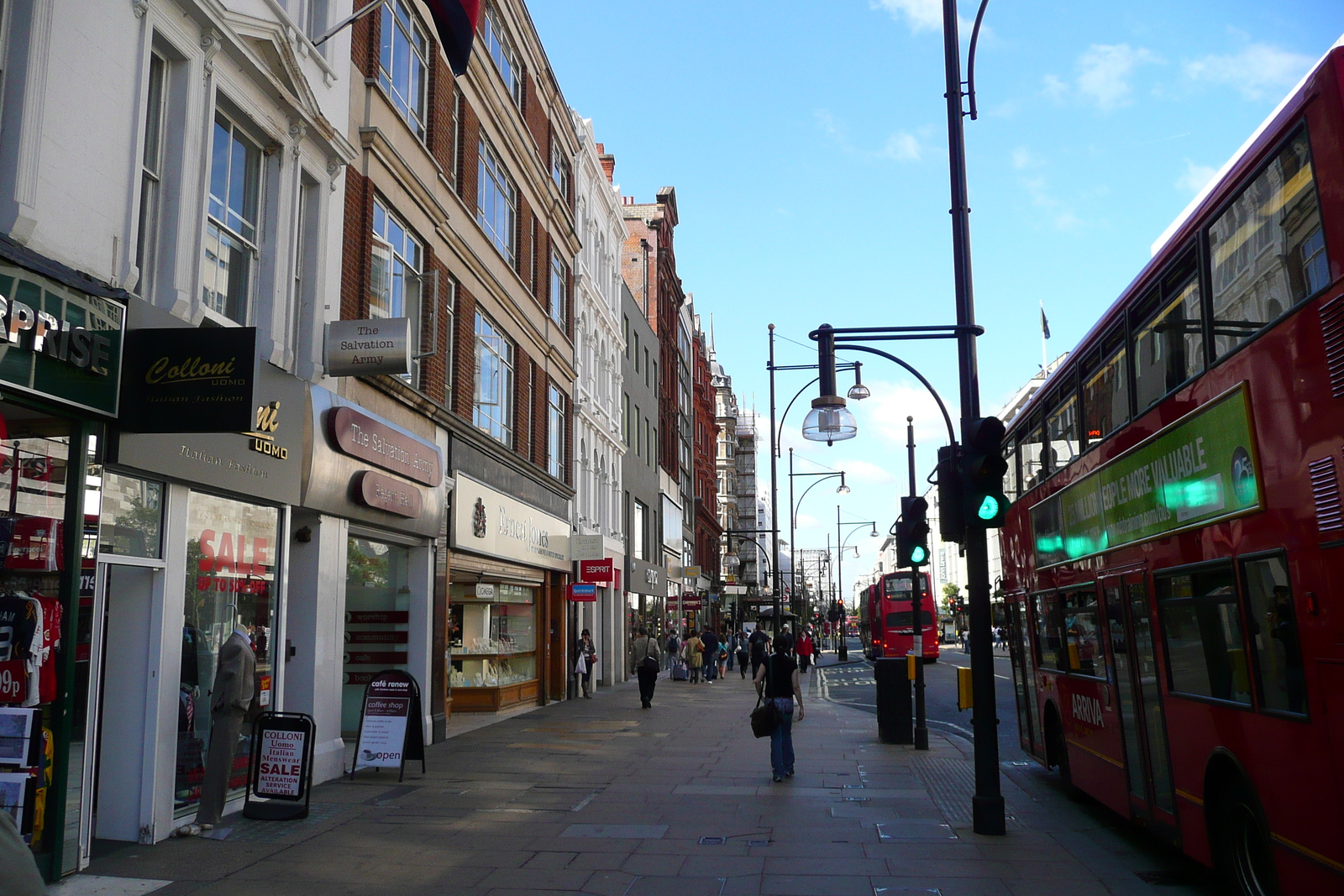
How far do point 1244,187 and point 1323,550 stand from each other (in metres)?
2.33

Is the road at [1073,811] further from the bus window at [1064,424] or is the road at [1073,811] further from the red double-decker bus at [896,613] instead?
the red double-decker bus at [896,613]

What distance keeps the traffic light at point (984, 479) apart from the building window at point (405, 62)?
10568 millimetres

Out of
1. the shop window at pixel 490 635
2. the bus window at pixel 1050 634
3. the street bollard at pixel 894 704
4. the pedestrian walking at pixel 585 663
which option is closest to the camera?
the bus window at pixel 1050 634

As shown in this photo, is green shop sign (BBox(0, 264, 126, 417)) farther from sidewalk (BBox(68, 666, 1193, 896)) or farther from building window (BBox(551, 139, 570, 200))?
building window (BBox(551, 139, 570, 200))

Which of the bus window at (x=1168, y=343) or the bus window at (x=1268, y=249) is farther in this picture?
the bus window at (x=1168, y=343)

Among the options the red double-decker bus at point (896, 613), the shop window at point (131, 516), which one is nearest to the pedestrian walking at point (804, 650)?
the red double-decker bus at point (896, 613)

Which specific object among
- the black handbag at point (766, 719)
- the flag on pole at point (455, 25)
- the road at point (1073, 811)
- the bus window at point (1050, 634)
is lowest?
the road at point (1073, 811)

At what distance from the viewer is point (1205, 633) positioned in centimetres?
711

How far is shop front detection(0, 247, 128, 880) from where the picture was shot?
299 inches

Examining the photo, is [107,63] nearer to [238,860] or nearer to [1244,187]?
[238,860]

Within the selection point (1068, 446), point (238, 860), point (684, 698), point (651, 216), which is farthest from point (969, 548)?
point (651, 216)

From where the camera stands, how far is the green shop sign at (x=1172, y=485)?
6367 mm

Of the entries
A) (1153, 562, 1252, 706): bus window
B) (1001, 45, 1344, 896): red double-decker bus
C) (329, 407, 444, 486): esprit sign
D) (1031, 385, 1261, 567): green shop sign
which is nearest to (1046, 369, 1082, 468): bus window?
(1001, 45, 1344, 896): red double-decker bus

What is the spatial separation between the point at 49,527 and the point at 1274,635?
27.7 ft
